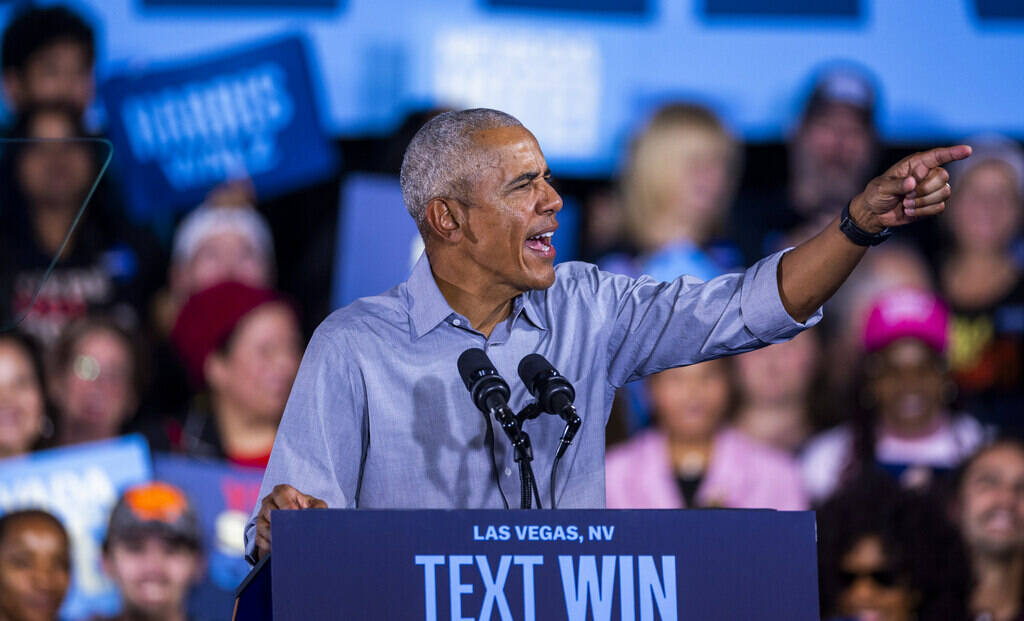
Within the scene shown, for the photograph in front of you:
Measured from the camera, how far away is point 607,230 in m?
4.78

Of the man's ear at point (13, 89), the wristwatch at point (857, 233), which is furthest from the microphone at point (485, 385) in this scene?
the man's ear at point (13, 89)

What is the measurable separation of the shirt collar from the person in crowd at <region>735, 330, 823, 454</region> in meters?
2.81

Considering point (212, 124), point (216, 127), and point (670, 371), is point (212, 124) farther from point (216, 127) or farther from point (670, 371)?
point (670, 371)

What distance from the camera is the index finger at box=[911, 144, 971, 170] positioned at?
5.55 ft

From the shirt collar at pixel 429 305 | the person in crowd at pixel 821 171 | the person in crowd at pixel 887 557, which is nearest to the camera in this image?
the shirt collar at pixel 429 305

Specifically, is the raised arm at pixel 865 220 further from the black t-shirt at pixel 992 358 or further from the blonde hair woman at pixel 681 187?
the black t-shirt at pixel 992 358

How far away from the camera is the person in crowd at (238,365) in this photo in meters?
4.62

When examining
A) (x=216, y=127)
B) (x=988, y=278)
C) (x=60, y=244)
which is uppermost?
(x=216, y=127)

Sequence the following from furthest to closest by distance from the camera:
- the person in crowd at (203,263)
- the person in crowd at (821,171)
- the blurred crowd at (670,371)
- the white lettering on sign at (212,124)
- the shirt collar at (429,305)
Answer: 1. the person in crowd at (821,171)
2. the white lettering on sign at (212,124)
3. the person in crowd at (203,263)
4. the blurred crowd at (670,371)
5. the shirt collar at (429,305)

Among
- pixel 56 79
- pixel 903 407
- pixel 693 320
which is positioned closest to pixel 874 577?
→ pixel 903 407

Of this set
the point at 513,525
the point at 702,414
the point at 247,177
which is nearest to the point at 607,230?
the point at 702,414

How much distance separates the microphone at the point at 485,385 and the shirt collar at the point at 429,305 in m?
0.29

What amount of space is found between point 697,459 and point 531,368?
Answer: 10.1ft

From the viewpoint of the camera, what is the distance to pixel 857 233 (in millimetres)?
1812
